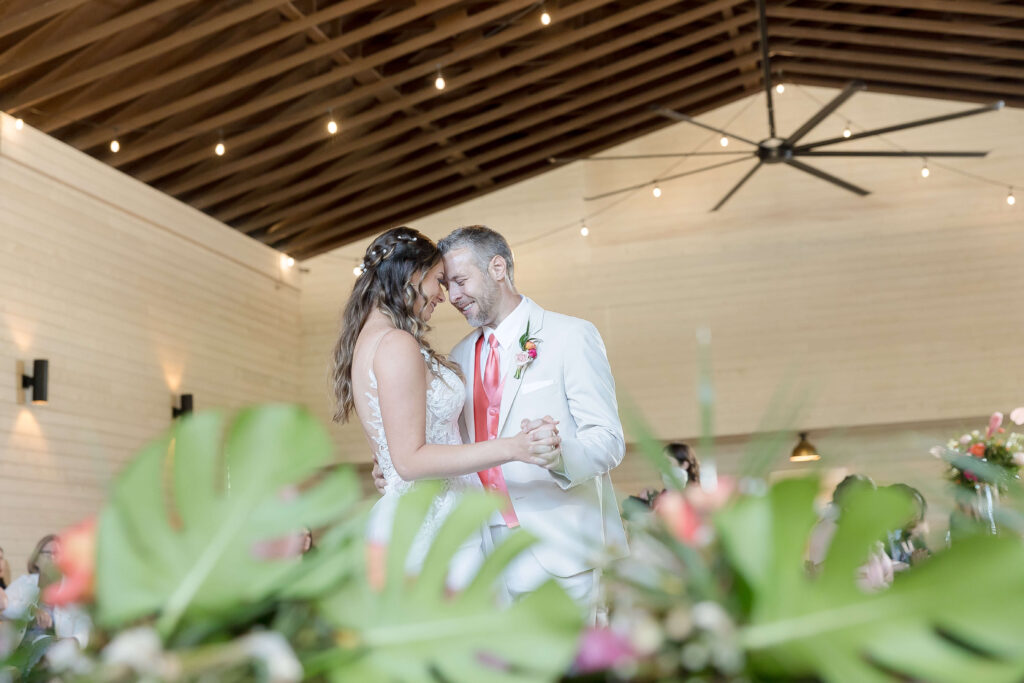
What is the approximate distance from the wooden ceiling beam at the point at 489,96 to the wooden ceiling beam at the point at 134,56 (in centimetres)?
221

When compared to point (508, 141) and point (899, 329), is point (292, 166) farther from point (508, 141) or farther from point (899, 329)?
point (899, 329)

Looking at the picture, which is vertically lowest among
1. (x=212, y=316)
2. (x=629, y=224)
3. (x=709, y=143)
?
(x=212, y=316)

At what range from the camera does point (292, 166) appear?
10.5 m

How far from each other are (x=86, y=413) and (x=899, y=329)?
7.89 metres

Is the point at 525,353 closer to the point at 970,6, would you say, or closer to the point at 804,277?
the point at 970,6

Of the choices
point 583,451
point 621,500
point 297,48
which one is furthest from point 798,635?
point 297,48

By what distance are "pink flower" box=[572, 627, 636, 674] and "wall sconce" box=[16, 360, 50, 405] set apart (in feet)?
28.2

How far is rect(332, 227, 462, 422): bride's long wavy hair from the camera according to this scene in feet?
10.6

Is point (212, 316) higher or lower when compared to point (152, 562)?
higher

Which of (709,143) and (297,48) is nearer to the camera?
(297,48)

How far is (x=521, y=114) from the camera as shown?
11.3 metres

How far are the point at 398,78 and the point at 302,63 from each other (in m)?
0.90

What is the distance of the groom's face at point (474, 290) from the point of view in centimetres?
353

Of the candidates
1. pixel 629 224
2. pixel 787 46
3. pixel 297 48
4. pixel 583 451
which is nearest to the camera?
pixel 583 451
